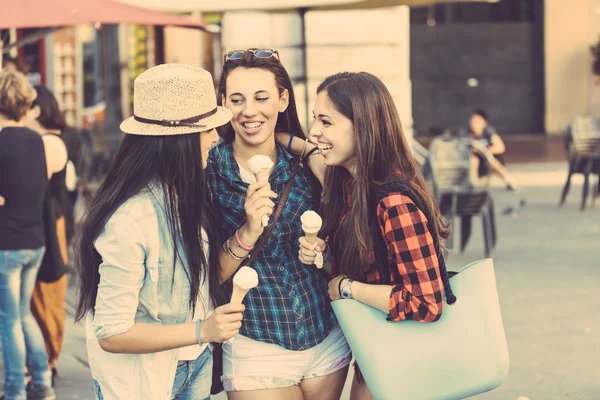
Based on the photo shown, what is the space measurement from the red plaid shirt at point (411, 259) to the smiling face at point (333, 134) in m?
0.22

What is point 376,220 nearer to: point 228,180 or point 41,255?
point 228,180

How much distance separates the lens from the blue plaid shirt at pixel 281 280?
335 centimetres

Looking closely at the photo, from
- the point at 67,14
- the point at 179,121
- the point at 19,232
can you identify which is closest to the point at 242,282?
the point at 179,121

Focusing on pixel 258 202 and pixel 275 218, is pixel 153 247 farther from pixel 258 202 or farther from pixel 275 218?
pixel 275 218

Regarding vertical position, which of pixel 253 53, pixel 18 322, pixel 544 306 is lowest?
pixel 544 306

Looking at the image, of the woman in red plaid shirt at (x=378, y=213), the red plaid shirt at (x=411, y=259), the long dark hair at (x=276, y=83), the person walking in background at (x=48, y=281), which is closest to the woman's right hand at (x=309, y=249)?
the woman in red plaid shirt at (x=378, y=213)

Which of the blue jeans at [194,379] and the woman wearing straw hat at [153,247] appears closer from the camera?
the woman wearing straw hat at [153,247]

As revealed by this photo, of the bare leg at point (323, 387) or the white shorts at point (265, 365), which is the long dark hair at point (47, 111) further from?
the bare leg at point (323, 387)

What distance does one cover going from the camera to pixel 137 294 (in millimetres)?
2826

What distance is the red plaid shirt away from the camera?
310 centimetres

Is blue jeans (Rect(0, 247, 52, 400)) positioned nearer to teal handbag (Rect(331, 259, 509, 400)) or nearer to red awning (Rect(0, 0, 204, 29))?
red awning (Rect(0, 0, 204, 29))

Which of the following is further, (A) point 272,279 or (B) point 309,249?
(A) point 272,279

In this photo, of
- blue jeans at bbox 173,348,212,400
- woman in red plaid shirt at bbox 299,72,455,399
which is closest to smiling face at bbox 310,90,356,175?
woman in red plaid shirt at bbox 299,72,455,399

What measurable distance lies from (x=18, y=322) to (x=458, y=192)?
18.0 feet
